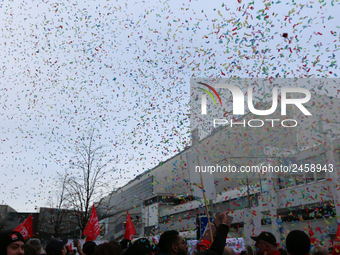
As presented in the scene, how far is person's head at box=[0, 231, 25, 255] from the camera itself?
3316 millimetres

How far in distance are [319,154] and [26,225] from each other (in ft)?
48.5

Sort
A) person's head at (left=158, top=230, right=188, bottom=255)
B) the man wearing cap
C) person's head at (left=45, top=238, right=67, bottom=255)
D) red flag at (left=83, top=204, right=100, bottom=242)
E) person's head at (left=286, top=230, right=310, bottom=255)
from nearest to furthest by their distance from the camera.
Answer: person's head at (left=286, top=230, right=310, bottom=255), person's head at (left=158, top=230, right=188, bottom=255), the man wearing cap, person's head at (left=45, top=238, right=67, bottom=255), red flag at (left=83, top=204, right=100, bottom=242)

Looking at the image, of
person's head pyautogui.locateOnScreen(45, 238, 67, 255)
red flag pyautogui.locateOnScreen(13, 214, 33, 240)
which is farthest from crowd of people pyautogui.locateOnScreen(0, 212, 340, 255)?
red flag pyautogui.locateOnScreen(13, 214, 33, 240)

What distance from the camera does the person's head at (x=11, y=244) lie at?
3.32 meters

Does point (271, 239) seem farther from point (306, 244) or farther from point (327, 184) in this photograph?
point (327, 184)

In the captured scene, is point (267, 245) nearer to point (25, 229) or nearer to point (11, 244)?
point (11, 244)

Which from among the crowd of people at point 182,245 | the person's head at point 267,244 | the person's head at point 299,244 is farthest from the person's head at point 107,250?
the person's head at point 299,244

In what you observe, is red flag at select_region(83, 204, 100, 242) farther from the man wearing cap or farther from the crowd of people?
the man wearing cap

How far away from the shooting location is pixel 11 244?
3334mm

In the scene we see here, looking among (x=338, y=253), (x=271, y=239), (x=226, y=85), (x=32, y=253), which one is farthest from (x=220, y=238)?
(x=226, y=85)

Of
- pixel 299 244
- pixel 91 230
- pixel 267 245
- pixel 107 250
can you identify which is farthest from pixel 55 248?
pixel 91 230

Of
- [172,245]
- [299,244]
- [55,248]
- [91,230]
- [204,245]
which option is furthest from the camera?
[91,230]

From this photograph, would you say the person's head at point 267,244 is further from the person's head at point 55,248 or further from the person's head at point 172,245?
the person's head at point 55,248

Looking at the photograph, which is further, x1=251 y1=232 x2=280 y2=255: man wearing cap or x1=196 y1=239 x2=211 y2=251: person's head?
x1=196 y1=239 x2=211 y2=251: person's head
